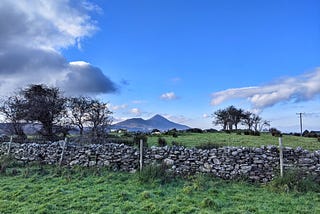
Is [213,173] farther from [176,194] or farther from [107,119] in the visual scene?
[107,119]

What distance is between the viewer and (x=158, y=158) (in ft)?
43.0

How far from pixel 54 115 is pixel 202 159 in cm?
1717

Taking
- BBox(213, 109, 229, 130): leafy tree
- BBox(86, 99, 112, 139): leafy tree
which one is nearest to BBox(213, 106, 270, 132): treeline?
BBox(213, 109, 229, 130): leafy tree

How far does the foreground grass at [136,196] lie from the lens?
8109 mm

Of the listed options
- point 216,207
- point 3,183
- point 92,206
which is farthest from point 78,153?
point 216,207

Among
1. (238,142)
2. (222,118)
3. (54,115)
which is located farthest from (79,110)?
(222,118)

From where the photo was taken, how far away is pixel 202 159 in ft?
40.9

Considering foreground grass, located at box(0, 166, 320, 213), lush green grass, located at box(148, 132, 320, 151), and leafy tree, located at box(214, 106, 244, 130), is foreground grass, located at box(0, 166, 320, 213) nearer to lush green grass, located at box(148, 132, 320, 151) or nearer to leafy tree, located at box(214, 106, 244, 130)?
lush green grass, located at box(148, 132, 320, 151)

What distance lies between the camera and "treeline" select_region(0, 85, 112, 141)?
82.9 ft

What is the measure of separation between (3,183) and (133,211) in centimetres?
657

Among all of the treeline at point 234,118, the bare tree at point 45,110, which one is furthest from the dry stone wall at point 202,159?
the treeline at point 234,118

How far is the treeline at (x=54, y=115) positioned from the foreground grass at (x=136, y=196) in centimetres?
1290

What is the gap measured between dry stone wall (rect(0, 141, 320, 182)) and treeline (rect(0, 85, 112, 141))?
976cm

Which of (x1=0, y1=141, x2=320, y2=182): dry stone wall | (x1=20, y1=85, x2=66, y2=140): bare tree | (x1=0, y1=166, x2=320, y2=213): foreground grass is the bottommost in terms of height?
(x1=0, y1=166, x2=320, y2=213): foreground grass
